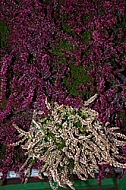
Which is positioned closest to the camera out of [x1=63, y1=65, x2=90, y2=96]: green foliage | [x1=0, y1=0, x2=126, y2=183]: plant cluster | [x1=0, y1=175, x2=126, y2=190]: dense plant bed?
[x1=0, y1=0, x2=126, y2=183]: plant cluster

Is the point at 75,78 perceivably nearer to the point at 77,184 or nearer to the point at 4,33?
the point at 4,33

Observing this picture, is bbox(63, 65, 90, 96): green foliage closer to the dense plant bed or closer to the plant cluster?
the plant cluster

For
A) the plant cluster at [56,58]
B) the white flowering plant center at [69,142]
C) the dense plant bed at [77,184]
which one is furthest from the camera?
the dense plant bed at [77,184]

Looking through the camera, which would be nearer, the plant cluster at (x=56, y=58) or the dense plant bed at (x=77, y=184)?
the plant cluster at (x=56, y=58)

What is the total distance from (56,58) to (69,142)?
0.49m

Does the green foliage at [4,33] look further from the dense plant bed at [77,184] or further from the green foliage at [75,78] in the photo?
the dense plant bed at [77,184]

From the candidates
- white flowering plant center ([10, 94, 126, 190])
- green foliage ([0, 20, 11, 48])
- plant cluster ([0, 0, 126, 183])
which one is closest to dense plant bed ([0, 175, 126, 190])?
plant cluster ([0, 0, 126, 183])

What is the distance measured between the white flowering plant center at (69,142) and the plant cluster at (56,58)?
0.09 metres

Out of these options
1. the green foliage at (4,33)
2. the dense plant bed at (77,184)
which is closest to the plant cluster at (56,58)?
the green foliage at (4,33)

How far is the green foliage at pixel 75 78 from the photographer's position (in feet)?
5.92

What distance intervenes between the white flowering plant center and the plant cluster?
0.09 m

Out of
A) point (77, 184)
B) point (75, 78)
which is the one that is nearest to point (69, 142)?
point (75, 78)

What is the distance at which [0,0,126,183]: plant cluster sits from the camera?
1674 millimetres

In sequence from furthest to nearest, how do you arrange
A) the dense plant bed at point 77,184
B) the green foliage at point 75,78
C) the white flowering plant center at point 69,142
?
the dense plant bed at point 77,184 < the green foliage at point 75,78 < the white flowering plant center at point 69,142
